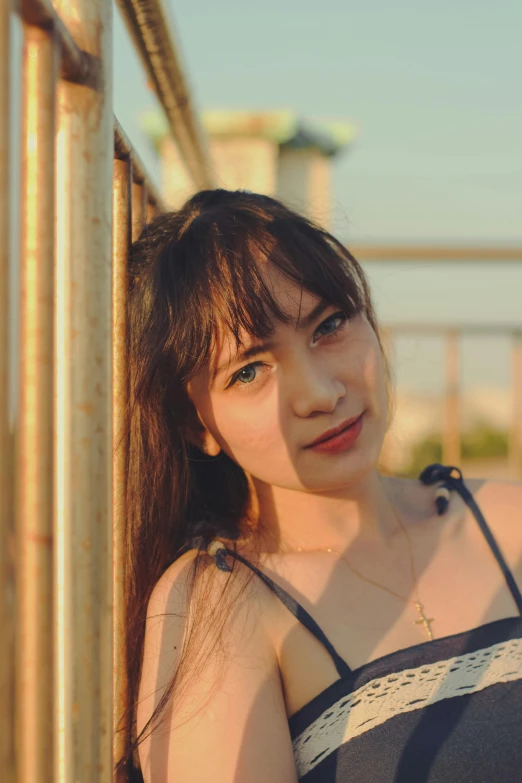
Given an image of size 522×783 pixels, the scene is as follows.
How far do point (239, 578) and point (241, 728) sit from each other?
0.74 feet

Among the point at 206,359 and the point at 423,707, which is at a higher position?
the point at 206,359

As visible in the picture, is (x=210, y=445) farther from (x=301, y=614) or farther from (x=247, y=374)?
(x=301, y=614)

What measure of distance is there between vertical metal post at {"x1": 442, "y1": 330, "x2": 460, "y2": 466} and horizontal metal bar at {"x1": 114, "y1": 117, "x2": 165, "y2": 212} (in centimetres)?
294

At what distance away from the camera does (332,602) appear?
132 cm

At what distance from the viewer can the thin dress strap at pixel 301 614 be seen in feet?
4.04

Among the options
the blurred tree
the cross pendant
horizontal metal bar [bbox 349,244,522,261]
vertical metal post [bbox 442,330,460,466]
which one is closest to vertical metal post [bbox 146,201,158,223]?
the cross pendant

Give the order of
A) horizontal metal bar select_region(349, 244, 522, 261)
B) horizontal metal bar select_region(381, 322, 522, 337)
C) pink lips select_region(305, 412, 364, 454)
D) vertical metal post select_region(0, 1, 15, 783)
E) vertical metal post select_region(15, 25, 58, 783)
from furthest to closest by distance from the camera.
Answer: horizontal metal bar select_region(381, 322, 522, 337) → horizontal metal bar select_region(349, 244, 522, 261) → pink lips select_region(305, 412, 364, 454) → vertical metal post select_region(15, 25, 58, 783) → vertical metal post select_region(0, 1, 15, 783)

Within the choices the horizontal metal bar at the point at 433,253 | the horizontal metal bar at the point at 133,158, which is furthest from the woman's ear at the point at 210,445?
the horizontal metal bar at the point at 433,253

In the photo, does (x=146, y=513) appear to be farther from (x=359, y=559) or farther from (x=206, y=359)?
(x=359, y=559)

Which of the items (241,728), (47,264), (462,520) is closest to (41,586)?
(47,264)

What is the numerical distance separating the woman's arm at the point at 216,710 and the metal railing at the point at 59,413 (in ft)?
1.28

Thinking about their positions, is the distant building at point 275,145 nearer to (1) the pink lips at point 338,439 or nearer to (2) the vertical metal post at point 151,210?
(2) the vertical metal post at point 151,210

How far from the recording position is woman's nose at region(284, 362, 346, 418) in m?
1.22

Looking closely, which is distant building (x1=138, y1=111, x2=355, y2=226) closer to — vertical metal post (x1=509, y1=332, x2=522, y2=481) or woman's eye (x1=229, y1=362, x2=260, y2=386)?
vertical metal post (x1=509, y1=332, x2=522, y2=481)
